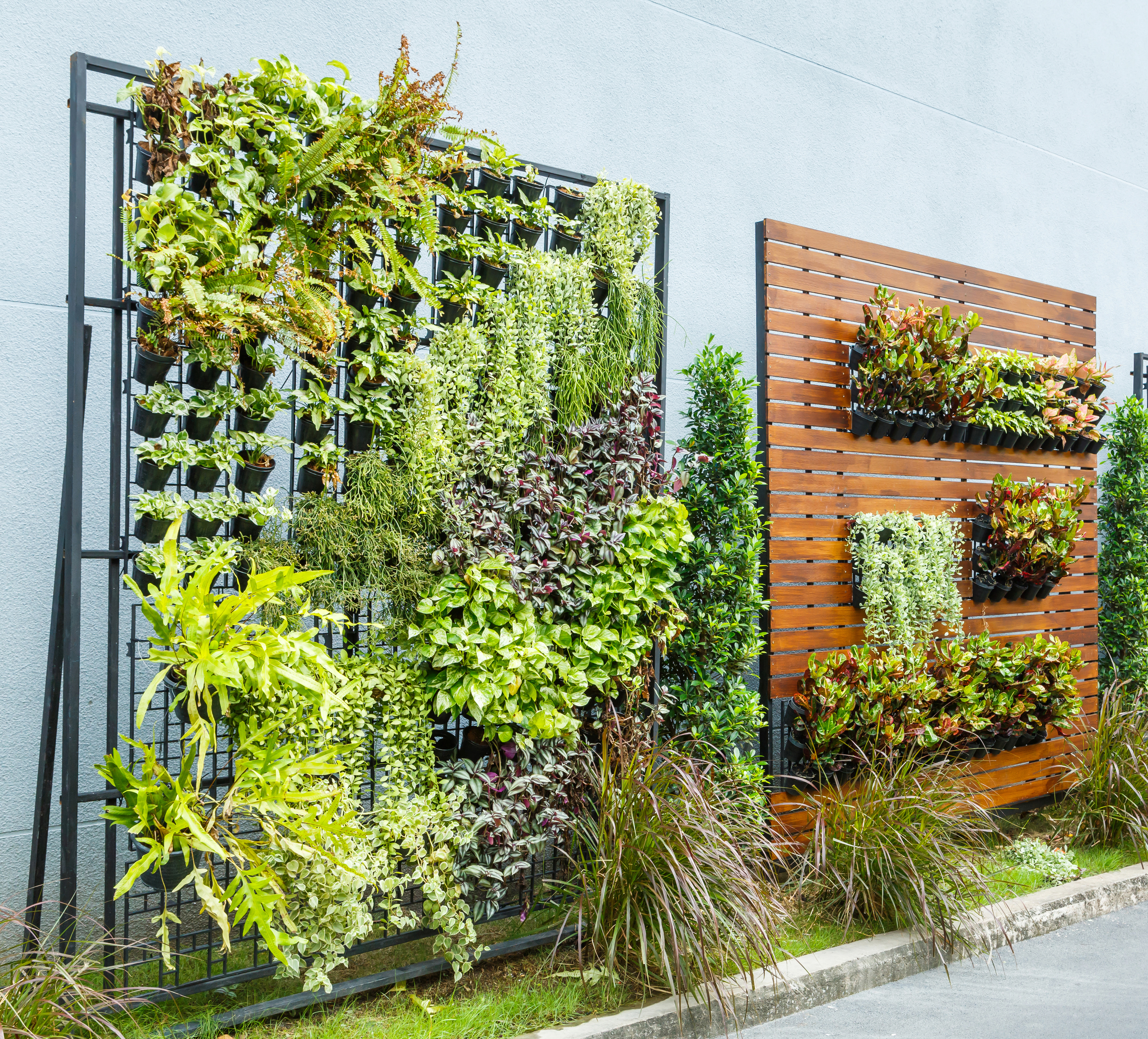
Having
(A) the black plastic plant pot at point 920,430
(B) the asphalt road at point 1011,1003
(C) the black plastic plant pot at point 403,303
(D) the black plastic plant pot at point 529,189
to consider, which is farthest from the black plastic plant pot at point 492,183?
(B) the asphalt road at point 1011,1003

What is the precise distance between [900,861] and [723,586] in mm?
1324

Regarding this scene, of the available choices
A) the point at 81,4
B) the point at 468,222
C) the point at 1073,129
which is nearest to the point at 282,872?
the point at 468,222

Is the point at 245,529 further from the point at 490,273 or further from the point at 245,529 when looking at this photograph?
the point at 490,273

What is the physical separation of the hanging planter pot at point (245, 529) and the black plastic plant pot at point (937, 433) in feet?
11.2

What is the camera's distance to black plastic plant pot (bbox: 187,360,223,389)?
276 centimetres

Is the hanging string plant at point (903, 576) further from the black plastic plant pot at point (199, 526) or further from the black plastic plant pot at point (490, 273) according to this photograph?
the black plastic plant pot at point (199, 526)

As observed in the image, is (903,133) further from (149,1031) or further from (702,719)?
(149,1031)

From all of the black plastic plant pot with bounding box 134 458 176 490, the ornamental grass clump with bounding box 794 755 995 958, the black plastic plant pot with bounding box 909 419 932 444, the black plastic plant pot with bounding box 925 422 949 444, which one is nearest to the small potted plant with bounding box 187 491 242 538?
the black plastic plant pot with bounding box 134 458 176 490

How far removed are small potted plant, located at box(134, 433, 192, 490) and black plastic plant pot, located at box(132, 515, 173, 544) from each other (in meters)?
0.10

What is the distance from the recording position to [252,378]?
2.86 m

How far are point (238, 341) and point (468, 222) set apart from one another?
1043 mm

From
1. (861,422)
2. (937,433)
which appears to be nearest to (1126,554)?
(937,433)

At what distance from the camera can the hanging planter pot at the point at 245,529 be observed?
9.42 ft

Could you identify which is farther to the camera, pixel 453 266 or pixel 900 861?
A: pixel 900 861
